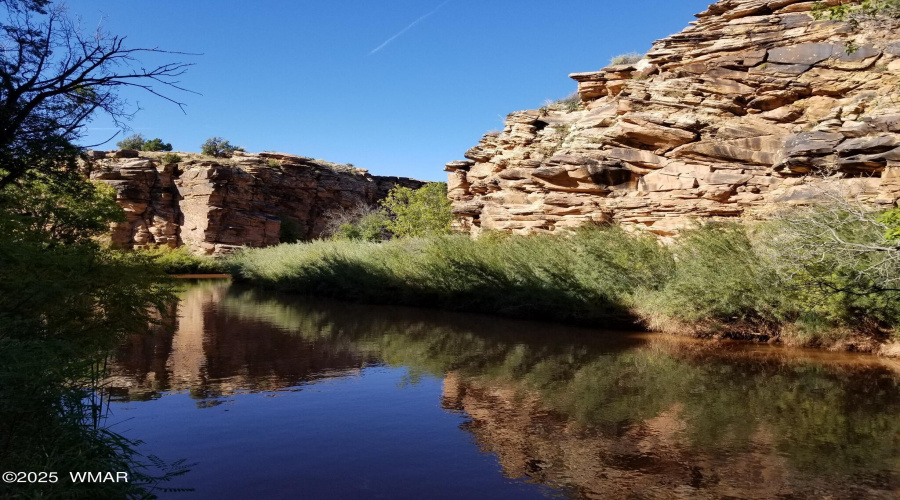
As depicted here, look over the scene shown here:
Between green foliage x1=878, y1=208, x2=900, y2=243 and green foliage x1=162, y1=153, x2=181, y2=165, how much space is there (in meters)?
56.5

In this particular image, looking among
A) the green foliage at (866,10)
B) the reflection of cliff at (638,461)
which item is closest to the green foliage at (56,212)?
the reflection of cliff at (638,461)

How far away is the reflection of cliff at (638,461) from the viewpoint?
5855 mm

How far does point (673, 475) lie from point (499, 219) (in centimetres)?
2082

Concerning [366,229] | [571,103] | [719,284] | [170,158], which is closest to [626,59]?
[571,103]

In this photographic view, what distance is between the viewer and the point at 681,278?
1633 cm

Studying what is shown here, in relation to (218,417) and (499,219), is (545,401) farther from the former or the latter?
(499,219)

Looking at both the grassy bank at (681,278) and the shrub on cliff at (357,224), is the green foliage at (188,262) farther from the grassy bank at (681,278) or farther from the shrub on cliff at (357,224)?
the grassy bank at (681,278)

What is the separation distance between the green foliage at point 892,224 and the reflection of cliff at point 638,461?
4.55 meters

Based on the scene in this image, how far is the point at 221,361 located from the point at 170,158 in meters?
49.1

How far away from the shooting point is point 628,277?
18.1 m

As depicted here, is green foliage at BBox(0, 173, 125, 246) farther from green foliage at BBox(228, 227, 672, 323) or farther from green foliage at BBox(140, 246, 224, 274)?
green foliage at BBox(140, 246, 224, 274)

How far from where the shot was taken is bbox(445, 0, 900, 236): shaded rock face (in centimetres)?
1780

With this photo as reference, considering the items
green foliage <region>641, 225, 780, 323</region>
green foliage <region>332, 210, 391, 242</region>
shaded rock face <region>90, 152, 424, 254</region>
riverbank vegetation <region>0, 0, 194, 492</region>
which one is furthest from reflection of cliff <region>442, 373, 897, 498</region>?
shaded rock face <region>90, 152, 424, 254</region>

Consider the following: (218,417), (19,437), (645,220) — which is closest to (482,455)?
(218,417)
